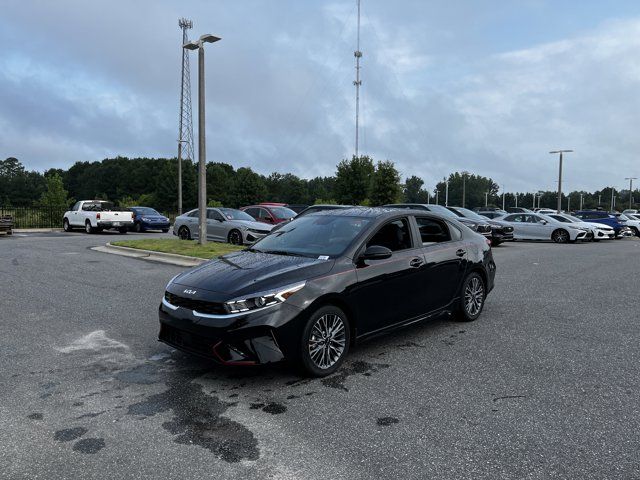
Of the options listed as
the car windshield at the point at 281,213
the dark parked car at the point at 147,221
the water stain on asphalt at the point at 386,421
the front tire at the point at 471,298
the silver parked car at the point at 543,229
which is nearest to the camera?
the water stain on asphalt at the point at 386,421

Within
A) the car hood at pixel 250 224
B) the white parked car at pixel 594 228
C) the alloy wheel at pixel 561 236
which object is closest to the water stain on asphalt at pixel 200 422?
the car hood at pixel 250 224

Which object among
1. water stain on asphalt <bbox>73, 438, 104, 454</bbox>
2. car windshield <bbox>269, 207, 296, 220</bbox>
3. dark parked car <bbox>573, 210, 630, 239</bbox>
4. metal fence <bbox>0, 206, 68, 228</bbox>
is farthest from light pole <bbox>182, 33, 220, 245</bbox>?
dark parked car <bbox>573, 210, 630, 239</bbox>

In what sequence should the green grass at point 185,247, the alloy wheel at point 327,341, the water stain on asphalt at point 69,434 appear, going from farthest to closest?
the green grass at point 185,247 < the alloy wheel at point 327,341 < the water stain on asphalt at point 69,434

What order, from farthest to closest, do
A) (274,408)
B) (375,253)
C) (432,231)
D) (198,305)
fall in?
1. (432,231)
2. (375,253)
3. (198,305)
4. (274,408)

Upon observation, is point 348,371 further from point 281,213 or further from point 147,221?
point 147,221

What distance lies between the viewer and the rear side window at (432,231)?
612 cm

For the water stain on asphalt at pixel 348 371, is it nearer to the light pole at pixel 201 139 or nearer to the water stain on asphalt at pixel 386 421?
the water stain on asphalt at pixel 386 421

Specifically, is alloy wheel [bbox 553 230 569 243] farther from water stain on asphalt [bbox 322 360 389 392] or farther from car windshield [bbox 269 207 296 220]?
water stain on asphalt [bbox 322 360 389 392]

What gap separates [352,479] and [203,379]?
2063mm

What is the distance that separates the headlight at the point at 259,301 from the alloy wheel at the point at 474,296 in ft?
10.4

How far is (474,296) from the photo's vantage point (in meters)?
6.89

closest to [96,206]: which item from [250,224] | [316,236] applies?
[250,224]

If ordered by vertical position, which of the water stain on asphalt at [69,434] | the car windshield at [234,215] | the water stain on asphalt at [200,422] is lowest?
the water stain on asphalt at [69,434]

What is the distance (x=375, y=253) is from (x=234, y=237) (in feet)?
42.2
